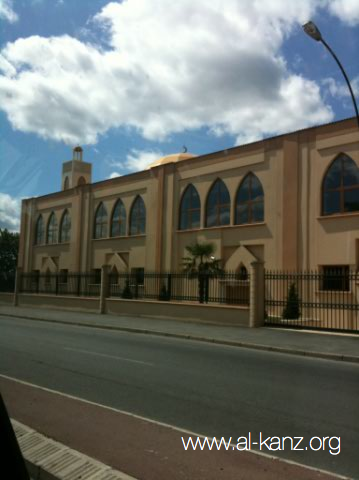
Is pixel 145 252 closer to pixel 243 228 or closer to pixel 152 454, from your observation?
pixel 243 228

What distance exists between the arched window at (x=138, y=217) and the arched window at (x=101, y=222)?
3.77 meters

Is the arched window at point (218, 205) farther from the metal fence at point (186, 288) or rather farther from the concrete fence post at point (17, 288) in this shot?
the concrete fence post at point (17, 288)

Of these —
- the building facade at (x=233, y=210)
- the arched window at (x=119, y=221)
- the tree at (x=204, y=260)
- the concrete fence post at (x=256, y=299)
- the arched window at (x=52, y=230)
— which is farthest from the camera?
the arched window at (x=52, y=230)

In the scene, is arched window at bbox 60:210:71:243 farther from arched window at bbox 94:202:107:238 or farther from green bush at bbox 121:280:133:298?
green bush at bbox 121:280:133:298

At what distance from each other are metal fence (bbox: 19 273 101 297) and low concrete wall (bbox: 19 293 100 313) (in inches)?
29.4

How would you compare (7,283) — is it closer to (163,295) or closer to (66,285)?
(66,285)

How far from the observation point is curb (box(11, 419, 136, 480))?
412 cm

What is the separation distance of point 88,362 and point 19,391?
3162 mm

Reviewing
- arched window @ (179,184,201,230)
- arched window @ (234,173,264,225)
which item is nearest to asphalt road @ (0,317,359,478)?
arched window @ (234,173,264,225)

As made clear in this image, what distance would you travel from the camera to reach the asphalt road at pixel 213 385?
230 inches

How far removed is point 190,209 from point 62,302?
1107 centimetres

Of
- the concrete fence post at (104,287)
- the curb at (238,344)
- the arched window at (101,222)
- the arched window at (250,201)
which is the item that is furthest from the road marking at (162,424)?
the arched window at (101,222)

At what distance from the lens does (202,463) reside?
4.52m

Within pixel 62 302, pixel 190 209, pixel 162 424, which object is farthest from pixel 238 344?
pixel 190 209
